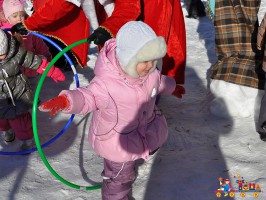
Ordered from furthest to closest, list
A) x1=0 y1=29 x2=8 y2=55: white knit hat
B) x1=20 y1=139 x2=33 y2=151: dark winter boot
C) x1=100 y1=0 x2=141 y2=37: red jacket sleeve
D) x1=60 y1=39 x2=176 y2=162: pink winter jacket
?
1. x1=20 y1=139 x2=33 y2=151: dark winter boot
2. x1=0 y1=29 x2=8 y2=55: white knit hat
3. x1=100 y1=0 x2=141 y2=37: red jacket sleeve
4. x1=60 y1=39 x2=176 y2=162: pink winter jacket

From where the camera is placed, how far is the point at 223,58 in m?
4.05

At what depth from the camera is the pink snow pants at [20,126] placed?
11.3 ft

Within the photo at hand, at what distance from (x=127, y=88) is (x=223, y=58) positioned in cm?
198

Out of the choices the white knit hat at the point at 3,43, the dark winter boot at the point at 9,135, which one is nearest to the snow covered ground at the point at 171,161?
the dark winter boot at the point at 9,135

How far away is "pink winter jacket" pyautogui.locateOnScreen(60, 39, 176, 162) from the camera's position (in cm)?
236

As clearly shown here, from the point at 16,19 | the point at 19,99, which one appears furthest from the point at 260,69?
the point at 16,19

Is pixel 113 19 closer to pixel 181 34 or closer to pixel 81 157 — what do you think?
pixel 181 34

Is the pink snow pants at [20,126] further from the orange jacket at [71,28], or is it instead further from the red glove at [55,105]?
the red glove at [55,105]

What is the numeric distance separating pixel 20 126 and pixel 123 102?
144 centimetres

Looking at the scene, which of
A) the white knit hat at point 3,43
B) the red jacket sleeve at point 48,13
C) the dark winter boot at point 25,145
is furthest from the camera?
the dark winter boot at point 25,145

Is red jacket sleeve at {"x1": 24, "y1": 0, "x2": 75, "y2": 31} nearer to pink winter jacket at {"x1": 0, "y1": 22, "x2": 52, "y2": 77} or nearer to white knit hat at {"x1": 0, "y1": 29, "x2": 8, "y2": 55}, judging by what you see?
white knit hat at {"x1": 0, "y1": 29, "x2": 8, "y2": 55}

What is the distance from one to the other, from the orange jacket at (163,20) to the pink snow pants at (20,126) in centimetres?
116

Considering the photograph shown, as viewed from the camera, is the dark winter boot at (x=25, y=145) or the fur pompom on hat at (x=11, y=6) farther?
the fur pompom on hat at (x=11, y=6)

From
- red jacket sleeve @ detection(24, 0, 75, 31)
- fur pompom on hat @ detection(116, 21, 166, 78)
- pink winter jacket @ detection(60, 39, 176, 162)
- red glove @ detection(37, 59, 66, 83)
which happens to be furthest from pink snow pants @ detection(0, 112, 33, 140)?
fur pompom on hat @ detection(116, 21, 166, 78)
